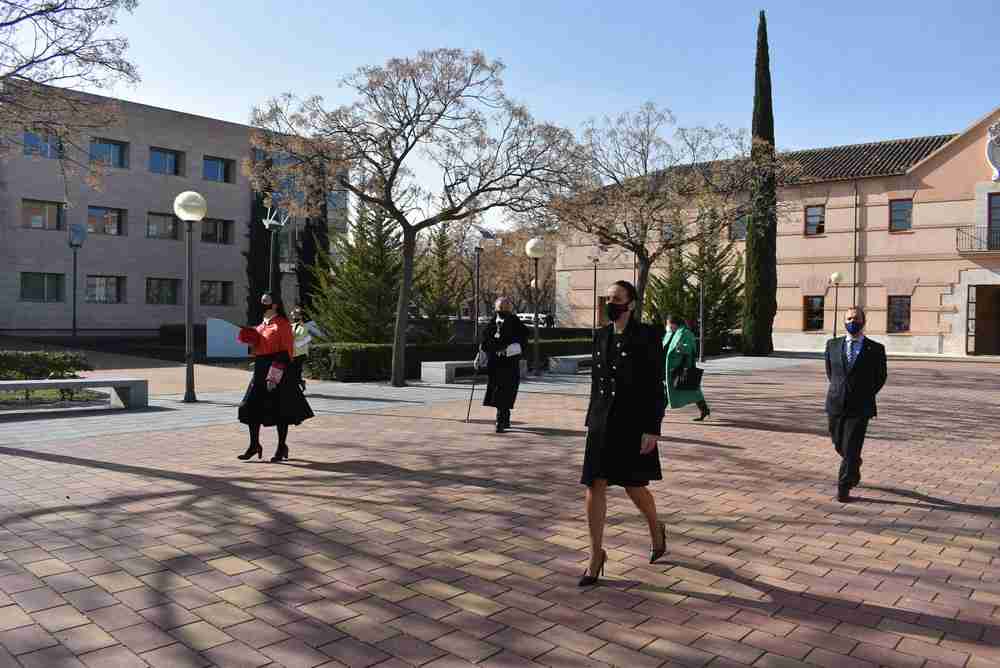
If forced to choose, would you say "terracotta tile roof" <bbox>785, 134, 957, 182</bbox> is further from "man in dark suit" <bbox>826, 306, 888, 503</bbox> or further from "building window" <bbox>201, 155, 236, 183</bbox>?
"man in dark suit" <bbox>826, 306, 888, 503</bbox>

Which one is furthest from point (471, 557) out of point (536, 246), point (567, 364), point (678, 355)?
point (567, 364)

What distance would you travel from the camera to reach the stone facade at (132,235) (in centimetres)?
3241

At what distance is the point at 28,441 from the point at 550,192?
35.5 feet

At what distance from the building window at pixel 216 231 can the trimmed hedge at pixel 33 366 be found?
2540 centimetres

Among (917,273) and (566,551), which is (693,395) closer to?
(566,551)

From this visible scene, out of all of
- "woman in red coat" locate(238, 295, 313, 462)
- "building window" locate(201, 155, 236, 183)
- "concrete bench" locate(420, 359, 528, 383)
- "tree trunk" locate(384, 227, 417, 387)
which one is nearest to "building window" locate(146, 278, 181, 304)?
"building window" locate(201, 155, 236, 183)

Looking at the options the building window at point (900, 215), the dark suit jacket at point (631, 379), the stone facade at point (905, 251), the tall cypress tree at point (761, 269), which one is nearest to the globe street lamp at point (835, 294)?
the stone facade at point (905, 251)

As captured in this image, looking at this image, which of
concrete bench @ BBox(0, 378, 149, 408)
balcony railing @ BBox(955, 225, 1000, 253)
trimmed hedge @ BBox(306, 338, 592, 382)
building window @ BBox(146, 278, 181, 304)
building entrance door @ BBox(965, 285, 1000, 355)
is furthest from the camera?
building window @ BBox(146, 278, 181, 304)

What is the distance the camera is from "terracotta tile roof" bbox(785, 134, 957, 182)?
115ft

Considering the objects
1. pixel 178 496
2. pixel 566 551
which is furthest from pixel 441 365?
pixel 566 551

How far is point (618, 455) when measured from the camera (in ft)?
14.7

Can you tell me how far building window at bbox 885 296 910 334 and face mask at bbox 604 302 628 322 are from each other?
113 feet

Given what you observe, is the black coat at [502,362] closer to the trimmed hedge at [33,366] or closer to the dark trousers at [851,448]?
the dark trousers at [851,448]

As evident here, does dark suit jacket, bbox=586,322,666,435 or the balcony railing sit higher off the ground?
the balcony railing
